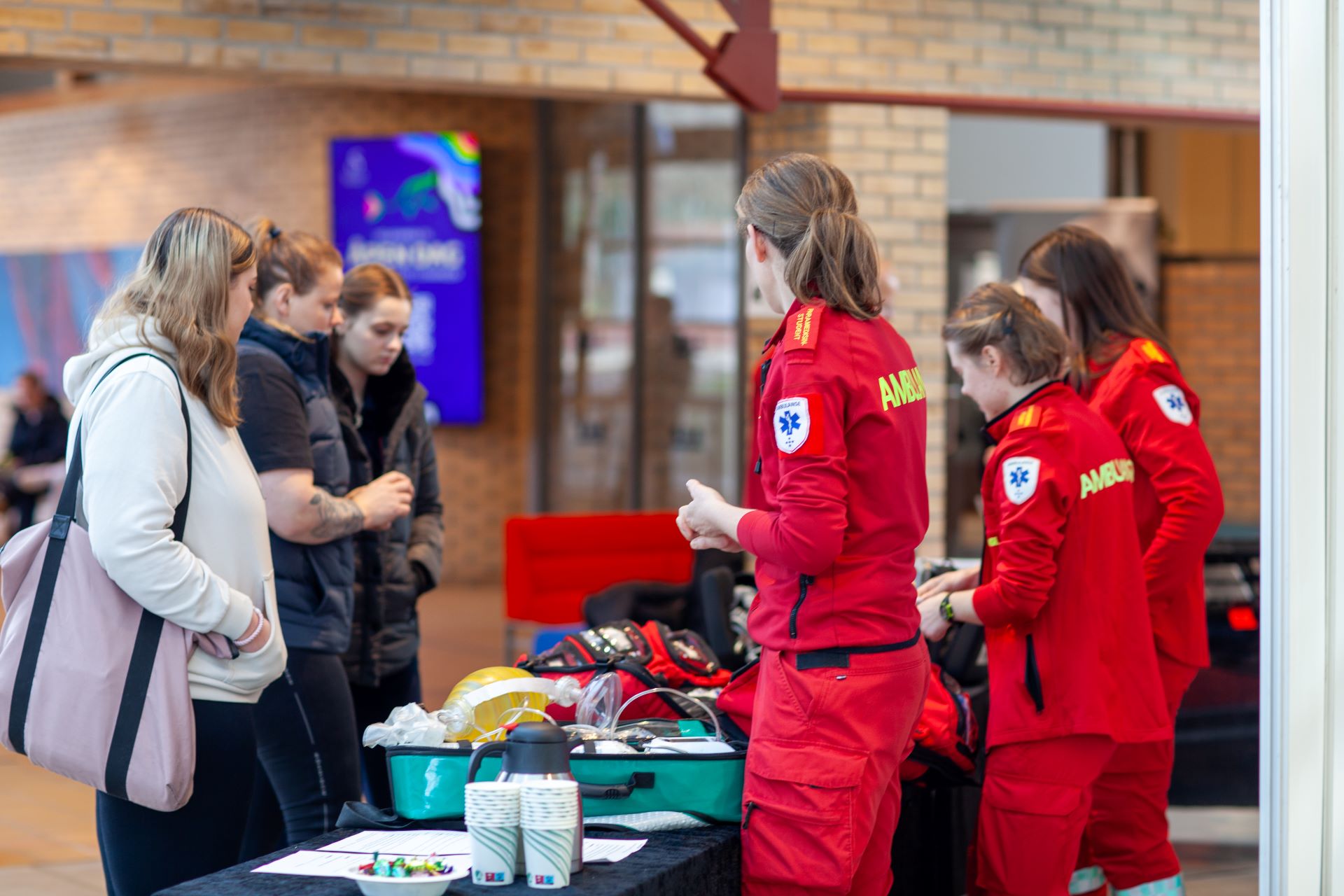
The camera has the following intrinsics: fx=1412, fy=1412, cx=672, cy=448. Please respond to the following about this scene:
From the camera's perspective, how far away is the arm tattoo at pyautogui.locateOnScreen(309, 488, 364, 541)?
3.03 m

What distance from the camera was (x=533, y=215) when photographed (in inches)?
436

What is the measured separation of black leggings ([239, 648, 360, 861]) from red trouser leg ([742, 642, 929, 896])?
41.9 inches

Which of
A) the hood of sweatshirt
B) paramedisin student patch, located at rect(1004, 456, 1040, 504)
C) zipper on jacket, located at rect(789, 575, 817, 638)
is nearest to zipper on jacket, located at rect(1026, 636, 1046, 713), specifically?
paramedisin student patch, located at rect(1004, 456, 1040, 504)

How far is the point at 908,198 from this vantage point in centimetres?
644

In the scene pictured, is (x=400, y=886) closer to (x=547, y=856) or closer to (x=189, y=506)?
(x=547, y=856)

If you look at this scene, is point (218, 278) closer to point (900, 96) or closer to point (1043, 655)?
point (1043, 655)

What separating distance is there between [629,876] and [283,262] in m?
1.78

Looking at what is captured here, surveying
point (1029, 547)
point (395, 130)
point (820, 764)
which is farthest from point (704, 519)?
point (395, 130)

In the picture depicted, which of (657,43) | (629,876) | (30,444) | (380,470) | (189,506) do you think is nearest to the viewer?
(629,876)

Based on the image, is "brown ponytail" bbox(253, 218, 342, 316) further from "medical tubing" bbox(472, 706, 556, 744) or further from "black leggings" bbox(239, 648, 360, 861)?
"medical tubing" bbox(472, 706, 556, 744)

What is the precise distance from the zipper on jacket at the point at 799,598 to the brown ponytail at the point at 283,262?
1555 millimetres

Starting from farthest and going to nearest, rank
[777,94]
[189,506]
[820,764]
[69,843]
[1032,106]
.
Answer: [1032,106] < [777,94] < [69,843] < [189,506] < [820,764]

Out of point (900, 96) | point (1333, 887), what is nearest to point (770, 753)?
point (1333, 887)

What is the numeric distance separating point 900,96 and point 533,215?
515 centimetres
